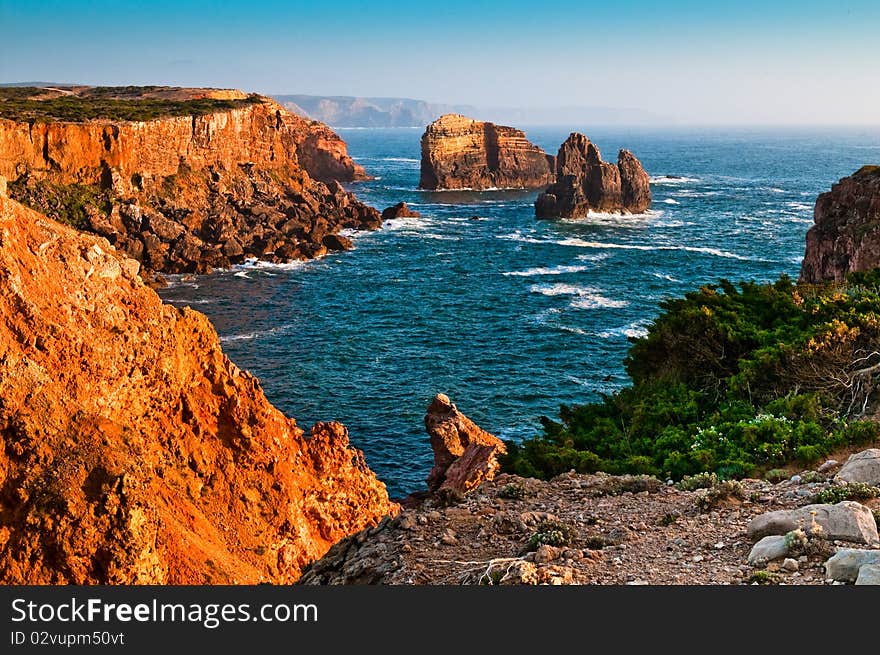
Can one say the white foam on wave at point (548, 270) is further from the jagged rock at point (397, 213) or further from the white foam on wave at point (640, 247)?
the jagged rock at point (397, 213)

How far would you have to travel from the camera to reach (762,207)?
412 feet

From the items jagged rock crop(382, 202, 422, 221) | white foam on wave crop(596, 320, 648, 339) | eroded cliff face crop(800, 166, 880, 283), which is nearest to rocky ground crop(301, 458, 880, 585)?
eroded cliff face crop(800, 166, 880, 283)

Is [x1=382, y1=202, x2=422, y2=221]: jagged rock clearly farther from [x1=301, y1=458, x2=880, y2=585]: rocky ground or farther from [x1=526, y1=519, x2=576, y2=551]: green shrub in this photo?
[x1=526, y1=519, x2=576, y2=551]: green shrub

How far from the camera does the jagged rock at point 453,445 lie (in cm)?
2780

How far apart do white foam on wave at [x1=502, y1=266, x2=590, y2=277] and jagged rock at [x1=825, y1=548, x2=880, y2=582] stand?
70653mm

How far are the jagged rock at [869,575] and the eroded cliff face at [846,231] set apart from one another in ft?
117

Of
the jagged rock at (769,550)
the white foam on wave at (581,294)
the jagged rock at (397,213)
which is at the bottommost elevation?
the white foam on wave at (581,294)

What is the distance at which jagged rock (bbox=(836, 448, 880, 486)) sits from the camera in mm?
15312

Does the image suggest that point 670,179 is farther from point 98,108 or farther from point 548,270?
point 98,108

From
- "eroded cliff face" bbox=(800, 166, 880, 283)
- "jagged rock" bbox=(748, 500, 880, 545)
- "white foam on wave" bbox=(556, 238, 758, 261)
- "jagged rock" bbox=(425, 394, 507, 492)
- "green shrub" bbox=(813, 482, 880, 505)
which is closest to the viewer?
"jagged rock" bbox=(748, 500, 880, 545)

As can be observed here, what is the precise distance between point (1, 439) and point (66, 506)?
5.89 feet

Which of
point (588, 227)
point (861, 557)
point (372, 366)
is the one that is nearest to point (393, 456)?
point (372, 366)

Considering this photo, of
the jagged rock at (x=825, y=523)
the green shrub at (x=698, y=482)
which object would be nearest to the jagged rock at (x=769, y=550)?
the jagged rock at (x=825, y=523)

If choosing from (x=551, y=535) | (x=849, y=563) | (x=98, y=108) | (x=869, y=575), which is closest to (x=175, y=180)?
(x=98, y=108)
